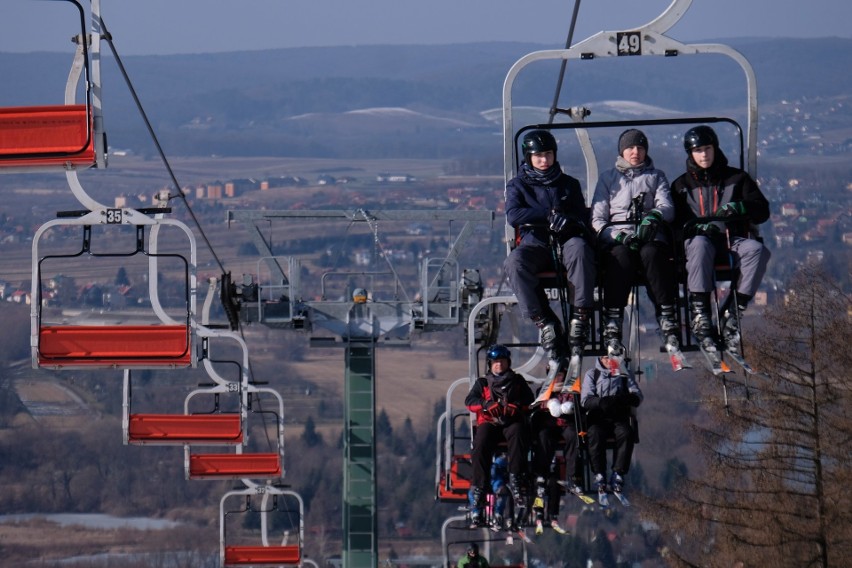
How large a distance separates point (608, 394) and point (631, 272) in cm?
214

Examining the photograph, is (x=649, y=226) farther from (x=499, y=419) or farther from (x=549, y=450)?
(x=549, y=450)

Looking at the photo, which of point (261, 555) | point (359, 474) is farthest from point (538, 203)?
point (359, 474)

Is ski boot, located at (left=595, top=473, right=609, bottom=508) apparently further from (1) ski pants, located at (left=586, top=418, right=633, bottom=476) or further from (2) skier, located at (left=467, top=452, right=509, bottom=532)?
(2) skier, located at (left=467, top=452, right=509, bottom=532)

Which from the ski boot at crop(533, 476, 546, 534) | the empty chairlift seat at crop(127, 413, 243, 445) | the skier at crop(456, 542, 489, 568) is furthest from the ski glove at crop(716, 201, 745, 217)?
the empty chairlift seat at crop(127, 413, 243, 445)

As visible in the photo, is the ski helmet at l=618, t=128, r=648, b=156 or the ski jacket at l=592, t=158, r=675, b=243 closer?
the ski jacket at l=592, t=158, r=675, b=243

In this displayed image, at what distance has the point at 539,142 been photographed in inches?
544

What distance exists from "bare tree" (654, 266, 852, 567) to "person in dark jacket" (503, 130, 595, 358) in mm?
14845

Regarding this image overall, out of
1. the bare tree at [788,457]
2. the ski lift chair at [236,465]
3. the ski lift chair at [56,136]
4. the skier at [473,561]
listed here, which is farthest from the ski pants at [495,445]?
the bare tree at [788,457]

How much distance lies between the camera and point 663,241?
1364 cm

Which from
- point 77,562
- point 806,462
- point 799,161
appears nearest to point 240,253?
point 77,562

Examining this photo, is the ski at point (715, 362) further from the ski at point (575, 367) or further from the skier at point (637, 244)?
the ski at point (575, 367)

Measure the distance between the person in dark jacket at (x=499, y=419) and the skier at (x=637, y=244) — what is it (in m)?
1.71

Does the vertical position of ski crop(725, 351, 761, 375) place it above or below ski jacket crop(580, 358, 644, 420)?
above

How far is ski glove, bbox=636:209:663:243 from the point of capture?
13.5 metres
